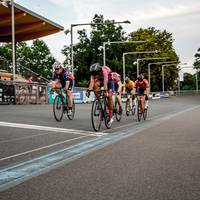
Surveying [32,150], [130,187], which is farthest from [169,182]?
[32,150]

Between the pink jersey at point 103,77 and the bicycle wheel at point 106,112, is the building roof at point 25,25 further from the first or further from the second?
the pink jersey at point 103,77

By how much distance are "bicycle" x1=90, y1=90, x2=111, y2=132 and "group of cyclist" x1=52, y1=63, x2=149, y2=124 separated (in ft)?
0.60

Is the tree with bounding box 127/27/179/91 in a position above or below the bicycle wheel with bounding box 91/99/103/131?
above

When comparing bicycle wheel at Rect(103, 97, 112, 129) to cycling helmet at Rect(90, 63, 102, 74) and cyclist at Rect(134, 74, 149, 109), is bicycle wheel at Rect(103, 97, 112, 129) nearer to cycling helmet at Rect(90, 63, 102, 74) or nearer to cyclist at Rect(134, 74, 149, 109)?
cycling helmet at Rect(90, 63, 102, 74)

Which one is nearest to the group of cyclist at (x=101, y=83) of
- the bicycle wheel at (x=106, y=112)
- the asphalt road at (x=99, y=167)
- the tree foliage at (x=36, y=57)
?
the bicycle wheel at (x=106, y=112)

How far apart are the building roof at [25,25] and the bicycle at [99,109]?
25820mm

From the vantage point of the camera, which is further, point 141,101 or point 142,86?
point 142,86

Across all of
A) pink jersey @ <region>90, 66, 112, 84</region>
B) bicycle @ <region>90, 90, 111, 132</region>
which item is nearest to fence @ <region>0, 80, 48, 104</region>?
bicycle @ <region>90, 90, 111, 132</region>

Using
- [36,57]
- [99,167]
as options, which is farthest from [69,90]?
[36,57]

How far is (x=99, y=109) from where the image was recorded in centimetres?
1109

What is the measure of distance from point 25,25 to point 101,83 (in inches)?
1339

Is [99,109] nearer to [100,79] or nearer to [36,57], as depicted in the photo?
[100,79]

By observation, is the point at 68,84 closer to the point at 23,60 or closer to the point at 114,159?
the point at 114,159

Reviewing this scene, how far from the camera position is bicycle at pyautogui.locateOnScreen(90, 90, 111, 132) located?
428 inches
